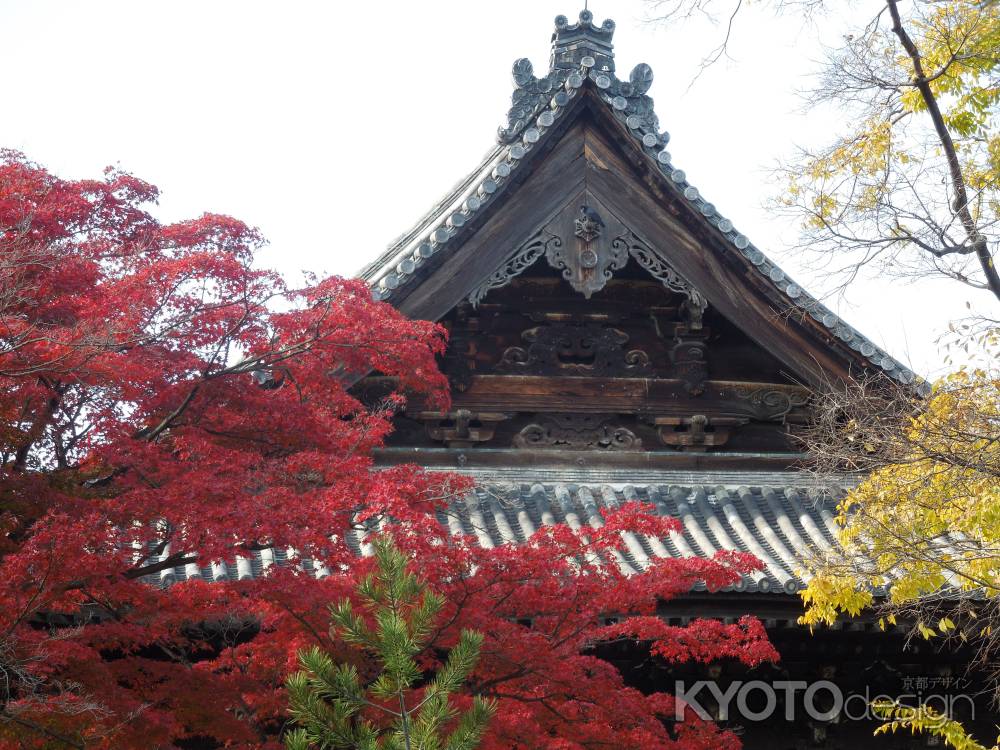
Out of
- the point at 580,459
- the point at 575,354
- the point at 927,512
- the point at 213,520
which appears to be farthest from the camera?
the point at 575,354

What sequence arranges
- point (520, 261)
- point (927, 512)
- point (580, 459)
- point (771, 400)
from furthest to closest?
1. point (771, 400)
2. point (580, 459)
3. point (520, 261)
4. point (927, 512)

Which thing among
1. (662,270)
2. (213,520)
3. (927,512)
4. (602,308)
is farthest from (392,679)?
(602,308)

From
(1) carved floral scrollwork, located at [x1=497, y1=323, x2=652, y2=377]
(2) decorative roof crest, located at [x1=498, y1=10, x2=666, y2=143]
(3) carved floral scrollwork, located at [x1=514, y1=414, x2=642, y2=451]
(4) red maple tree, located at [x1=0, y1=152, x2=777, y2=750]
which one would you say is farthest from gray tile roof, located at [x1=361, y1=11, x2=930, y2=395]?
(4) red maple tree, located at [x1=0, y1=152, x2=777, y2=750]

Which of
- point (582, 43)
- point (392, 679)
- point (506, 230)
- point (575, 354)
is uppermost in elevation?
point (582, 43)

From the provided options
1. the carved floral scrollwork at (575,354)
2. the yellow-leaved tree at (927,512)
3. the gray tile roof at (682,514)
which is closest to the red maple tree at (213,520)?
the yellow-leaved tree at (927,512)

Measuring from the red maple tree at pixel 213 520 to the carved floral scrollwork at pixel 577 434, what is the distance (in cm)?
304

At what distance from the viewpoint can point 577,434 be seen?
36.0ft

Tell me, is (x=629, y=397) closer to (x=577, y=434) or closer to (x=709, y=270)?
(x=577, y=434)

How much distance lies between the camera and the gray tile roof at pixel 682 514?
982 centimetres

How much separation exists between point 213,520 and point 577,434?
5.05 m

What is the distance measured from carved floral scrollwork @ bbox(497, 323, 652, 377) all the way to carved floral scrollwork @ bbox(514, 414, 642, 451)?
0.40m

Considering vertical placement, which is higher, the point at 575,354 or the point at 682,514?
the point at 575,354

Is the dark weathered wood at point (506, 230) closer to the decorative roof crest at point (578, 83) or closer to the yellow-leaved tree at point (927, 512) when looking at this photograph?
the decorative roof crest at point (578, 83)

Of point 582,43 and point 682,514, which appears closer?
point 682,514
